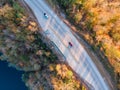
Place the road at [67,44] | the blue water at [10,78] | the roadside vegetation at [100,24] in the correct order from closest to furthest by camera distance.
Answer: the roadside vegetation at [100,24] < the road at [67,44] < the blue water at [10,78]

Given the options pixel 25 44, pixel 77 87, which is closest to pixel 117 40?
pixel 77 87

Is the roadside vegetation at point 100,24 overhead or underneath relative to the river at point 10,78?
overhead

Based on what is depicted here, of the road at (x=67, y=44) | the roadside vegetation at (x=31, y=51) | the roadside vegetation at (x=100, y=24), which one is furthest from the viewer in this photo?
the road at (x=67, y=44)

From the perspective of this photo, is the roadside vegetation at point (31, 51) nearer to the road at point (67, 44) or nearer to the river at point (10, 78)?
the road at point (67, 44)

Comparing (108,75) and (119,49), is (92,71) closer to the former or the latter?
(108,75)

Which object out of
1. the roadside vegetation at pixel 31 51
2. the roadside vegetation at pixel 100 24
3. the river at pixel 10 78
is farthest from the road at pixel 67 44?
the river at pixel 10 78

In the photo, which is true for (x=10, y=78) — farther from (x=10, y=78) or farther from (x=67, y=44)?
(x=67, y=44)

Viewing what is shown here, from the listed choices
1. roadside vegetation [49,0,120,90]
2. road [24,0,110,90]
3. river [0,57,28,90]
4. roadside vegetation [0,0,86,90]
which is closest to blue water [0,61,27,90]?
river [0,57,28,90]

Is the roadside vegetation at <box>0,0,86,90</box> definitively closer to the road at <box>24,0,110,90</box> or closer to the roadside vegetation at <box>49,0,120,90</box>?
the road at <box>24,0,110,90</box>
